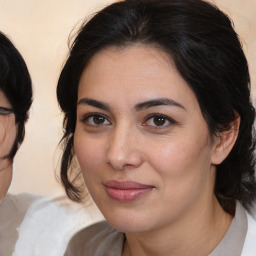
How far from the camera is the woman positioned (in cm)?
80

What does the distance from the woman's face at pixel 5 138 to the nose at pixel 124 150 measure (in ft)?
→ 0.79

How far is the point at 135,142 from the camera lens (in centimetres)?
80

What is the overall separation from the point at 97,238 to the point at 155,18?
1.35ft

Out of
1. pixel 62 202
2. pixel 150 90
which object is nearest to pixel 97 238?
pixel 62 202

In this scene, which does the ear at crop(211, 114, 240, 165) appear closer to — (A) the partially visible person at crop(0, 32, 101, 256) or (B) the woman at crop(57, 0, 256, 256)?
(B) the woman at crop(57, 0, 256, 256)

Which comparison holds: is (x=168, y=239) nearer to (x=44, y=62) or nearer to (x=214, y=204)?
(x=214, y=204)

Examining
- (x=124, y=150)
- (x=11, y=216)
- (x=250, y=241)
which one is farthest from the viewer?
(x=11, y=216)

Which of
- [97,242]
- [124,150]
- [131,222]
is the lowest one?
[97,242]

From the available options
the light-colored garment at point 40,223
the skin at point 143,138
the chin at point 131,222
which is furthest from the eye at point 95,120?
the light-colored garment at point 40,223

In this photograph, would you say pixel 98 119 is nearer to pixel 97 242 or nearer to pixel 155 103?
pixel 155 103

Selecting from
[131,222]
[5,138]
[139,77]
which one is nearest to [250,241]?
[131,222]

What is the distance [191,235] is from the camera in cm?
91

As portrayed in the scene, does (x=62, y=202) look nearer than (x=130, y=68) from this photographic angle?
No

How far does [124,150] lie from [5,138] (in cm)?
28
